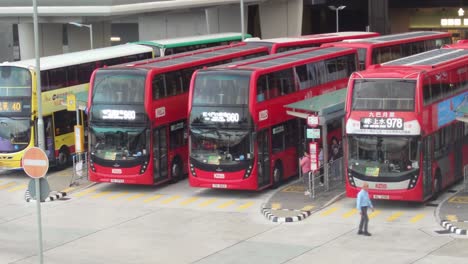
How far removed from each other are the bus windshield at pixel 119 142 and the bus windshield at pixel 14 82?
4279 millimetres

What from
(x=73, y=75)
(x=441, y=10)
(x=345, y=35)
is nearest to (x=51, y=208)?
(x=73, y=75)

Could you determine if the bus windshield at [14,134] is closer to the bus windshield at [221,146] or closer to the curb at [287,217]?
the bus windshield at [221,146]

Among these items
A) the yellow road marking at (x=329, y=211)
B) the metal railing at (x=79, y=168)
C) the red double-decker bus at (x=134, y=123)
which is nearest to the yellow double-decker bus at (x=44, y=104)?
the metal railing at (x=79, y=168)

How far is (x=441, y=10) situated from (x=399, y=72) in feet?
160

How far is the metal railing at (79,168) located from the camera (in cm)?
3490

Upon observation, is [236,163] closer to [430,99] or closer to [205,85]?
[205,85]

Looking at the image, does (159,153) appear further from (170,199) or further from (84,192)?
(84,192)

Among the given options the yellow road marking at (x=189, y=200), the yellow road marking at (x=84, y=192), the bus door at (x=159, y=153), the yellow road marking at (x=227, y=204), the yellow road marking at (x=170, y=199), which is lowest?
the yellow road marking at (x=84, y=192)

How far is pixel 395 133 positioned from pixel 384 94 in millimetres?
1177

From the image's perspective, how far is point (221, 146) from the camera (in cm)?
3119

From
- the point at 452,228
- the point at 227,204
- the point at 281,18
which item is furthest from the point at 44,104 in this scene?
the point at 281,18

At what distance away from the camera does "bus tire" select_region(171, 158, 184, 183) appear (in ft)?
111

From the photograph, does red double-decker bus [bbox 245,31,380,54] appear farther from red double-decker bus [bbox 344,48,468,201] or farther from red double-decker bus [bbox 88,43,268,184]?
red double-decker bus [bbox 344,48,468,201]

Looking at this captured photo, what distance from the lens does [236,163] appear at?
102ft
